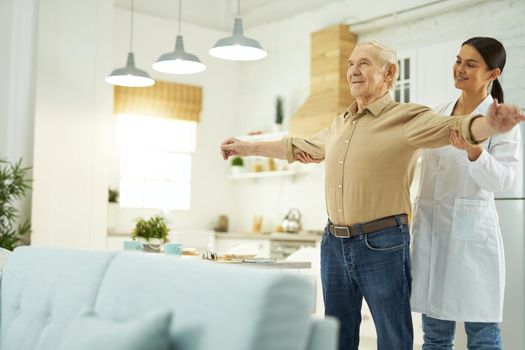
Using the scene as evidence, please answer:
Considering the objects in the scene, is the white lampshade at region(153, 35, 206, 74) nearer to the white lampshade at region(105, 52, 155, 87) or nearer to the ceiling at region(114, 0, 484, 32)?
the white lampshade at region(105, 52, 155, 87)

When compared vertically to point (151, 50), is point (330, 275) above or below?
below

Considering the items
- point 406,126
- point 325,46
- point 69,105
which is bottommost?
point 406,126

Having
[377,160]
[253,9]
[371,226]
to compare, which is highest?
[253,9]

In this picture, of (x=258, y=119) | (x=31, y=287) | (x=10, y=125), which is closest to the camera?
(x=31, y=287)

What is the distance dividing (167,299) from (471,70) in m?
1.73

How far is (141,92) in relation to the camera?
8.05 meters

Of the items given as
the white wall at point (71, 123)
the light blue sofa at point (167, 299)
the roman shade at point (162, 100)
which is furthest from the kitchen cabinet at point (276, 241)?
the light blue sofa at point (167, 299)

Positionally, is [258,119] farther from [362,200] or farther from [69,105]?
[362,200]

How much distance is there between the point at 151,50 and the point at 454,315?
6.08 metres

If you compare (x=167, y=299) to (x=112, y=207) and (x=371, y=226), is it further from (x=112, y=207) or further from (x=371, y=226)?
(x=112, y=207)

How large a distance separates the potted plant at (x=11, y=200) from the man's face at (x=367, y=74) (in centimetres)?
364

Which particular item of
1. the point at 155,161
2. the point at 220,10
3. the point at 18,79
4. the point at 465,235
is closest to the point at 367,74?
the point at 465,235

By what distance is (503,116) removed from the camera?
2.32 metres

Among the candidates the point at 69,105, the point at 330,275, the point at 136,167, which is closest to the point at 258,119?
the point at 136,167
